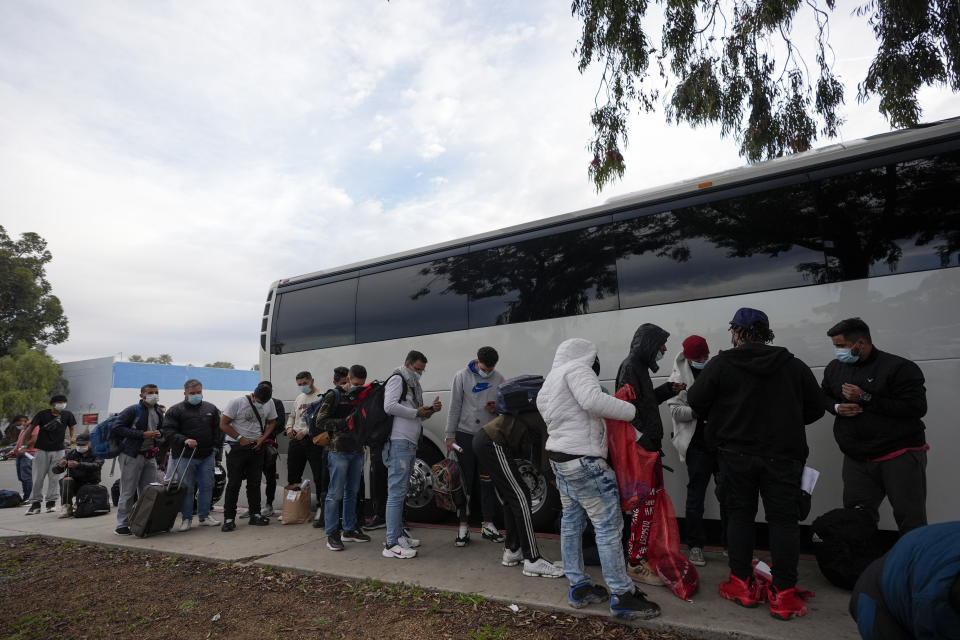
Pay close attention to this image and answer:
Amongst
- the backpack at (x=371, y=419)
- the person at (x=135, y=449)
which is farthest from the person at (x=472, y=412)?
the person at (x=135, y=449)

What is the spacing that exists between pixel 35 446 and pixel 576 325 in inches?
352

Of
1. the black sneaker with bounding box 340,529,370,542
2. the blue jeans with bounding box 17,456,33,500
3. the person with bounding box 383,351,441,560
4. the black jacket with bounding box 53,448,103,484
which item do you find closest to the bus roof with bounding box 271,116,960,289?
the person with bounding box 383,351,441,560

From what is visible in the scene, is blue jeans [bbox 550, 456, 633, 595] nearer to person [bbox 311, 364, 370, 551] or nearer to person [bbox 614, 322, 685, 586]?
person [bbox 614, 322, 685, 586]

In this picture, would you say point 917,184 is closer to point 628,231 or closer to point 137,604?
point 628,231

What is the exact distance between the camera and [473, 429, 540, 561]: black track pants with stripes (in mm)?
4410

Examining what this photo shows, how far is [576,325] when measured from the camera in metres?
5.49

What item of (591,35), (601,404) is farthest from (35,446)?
(591,35)

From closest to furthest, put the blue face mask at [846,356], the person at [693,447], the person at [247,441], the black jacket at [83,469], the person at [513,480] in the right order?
1. the blue face mask at [846,356]
2. the person at [513,480]
3. the person at [693,447]
4. the person at [247,441]
5. the black jacket at [83,469]

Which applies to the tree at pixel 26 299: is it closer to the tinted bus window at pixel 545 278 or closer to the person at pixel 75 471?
the person at pixel 75 471

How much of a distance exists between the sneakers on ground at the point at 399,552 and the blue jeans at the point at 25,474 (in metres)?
8.85

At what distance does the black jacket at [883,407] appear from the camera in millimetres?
3625

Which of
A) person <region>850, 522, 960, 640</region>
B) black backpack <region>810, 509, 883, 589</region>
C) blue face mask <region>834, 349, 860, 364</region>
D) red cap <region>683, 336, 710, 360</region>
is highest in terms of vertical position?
red cap <region>683, 336, 710, 360</region>

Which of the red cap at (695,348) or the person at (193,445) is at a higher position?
the red cap at (695,348)

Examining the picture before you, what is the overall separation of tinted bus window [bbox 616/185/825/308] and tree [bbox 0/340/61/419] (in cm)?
3982
